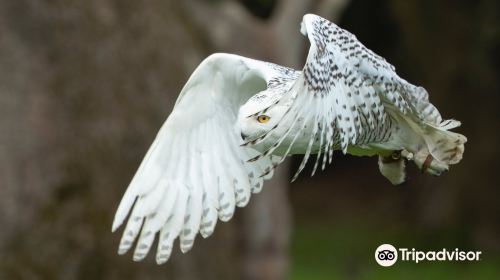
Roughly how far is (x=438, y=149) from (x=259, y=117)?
0.88 metres

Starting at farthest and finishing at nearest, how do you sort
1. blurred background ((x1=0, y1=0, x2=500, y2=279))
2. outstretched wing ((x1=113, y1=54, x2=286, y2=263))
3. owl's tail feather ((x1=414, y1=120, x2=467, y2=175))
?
blurred background ((x1=0, y1=0, x2=500, y2=279)) < outstretched wing ((x1=113, y1=54, x2=286, y2=263)) < owl's tail feather ((x1=414, y1=120, x2=467, y2=175))

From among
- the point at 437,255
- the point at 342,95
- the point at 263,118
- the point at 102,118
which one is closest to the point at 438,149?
the point at 342,95

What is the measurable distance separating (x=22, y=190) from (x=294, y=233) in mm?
6718

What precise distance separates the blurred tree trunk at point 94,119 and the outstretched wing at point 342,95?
13.1 ft

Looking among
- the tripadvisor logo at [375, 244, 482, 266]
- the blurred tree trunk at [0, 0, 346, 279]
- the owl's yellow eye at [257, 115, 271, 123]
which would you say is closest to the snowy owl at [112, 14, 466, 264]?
the owl's yellow eye at [257, 115, 271, 123]

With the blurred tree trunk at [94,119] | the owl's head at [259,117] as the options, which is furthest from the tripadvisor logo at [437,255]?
the owl's head at [259,117]

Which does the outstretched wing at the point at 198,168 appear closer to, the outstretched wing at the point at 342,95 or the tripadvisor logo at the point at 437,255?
the outstretched wing at the point at 342,95

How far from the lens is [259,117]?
4.89m

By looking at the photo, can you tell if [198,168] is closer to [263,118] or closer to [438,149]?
[263,118]

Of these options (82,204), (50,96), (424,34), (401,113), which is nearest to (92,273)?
(82,204)

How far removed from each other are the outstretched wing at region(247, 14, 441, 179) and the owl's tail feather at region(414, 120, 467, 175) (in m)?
0.06

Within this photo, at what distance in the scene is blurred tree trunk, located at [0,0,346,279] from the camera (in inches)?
338

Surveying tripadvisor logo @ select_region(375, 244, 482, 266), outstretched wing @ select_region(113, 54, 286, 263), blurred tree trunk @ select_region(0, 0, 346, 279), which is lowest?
outstretched wing @ select_region(113, 54, 286, 263)

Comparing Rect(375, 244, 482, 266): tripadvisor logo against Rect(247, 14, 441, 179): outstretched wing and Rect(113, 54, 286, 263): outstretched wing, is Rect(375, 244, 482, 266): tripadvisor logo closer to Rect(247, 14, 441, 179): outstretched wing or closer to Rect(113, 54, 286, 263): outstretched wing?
Rect(113, 54, 286, 263): outstretched wing
